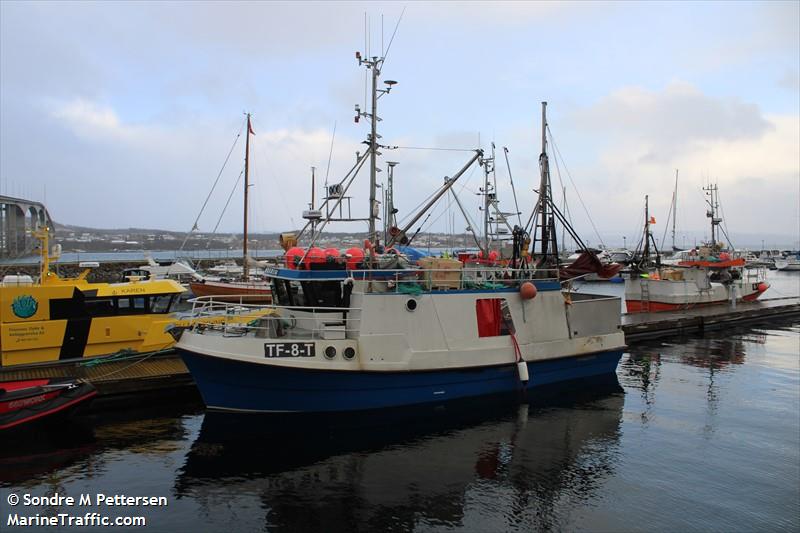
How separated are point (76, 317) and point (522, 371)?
1310 cm

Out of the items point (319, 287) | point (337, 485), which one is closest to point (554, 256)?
point (319, 287)

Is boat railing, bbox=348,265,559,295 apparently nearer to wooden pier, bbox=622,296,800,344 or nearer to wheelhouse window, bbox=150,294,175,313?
wheelhouse window, bbox=150,294,175,313

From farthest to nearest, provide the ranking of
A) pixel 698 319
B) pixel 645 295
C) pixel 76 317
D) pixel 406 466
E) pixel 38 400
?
pixel 645 295 < pixel 698 319 < pixel 76 317 < pixel 38 400 < pixel 406 466

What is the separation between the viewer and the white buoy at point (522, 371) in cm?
1396

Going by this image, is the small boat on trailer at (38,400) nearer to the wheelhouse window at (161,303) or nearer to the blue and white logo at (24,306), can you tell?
the blue and white logo at (24,306)

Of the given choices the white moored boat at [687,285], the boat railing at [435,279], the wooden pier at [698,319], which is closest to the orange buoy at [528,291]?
the boat railing at [435,279]

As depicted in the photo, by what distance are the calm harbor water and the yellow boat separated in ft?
12.8

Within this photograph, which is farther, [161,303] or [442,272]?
[161,303]

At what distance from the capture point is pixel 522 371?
552 inches

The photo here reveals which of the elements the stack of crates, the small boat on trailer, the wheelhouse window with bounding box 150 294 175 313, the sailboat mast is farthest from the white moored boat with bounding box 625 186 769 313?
the small boat on trailer

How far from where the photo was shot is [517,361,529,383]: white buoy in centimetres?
1396

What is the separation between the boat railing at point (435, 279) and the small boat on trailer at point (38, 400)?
265 inches

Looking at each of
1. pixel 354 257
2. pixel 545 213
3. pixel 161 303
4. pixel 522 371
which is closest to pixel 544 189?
pixel 545 213

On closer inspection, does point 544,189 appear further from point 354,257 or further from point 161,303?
point 161,303
